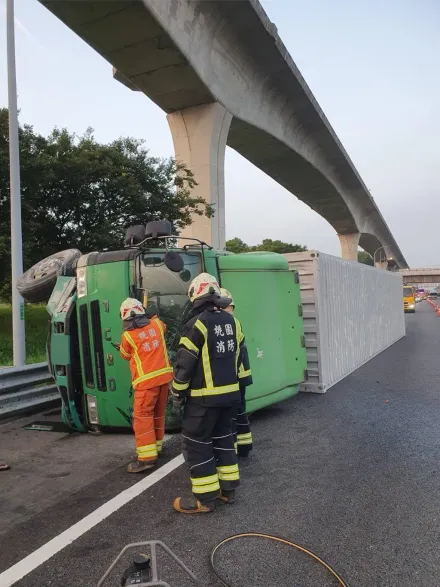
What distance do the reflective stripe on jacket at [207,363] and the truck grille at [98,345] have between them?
5.71 ft

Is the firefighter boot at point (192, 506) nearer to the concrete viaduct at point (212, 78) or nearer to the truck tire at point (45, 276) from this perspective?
the truck tire at point (45, 276)

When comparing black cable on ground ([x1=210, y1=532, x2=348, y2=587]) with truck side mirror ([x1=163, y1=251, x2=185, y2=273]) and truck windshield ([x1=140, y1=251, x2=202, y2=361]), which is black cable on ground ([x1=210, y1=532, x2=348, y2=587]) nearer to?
truck windshield ([x1=140, y1=251, x2=202, y2=361])

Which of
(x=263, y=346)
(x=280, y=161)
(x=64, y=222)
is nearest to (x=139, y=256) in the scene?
(x=263, y=346)

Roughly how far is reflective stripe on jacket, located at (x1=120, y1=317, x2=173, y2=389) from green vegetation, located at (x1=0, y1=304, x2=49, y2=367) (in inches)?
204

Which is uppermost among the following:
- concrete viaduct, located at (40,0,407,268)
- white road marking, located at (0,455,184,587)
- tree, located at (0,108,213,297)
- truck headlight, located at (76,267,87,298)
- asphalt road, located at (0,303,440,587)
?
concrete viaduct, located at (40,0,407,268)

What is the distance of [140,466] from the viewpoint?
13.1 ft

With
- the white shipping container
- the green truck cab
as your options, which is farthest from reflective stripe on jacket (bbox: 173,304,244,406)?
the white shipping container

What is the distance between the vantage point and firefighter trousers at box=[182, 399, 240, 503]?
3.25 m

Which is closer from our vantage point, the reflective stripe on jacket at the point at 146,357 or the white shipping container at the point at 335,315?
the reflective stripe on jacket at the point at 146,357

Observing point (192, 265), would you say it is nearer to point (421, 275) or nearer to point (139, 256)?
point (139, 256)

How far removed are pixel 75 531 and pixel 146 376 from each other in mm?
1419

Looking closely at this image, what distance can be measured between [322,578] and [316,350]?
4531 millimetres

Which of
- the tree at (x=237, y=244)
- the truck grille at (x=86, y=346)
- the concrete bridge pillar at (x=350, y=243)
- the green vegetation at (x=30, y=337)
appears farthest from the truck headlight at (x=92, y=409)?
the tree at (x=237, y=244)

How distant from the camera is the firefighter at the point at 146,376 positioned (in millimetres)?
4039
